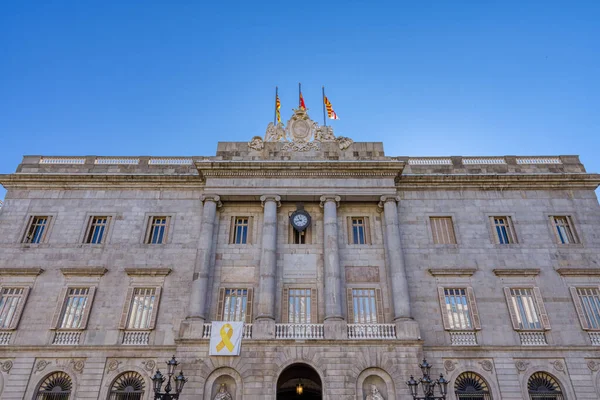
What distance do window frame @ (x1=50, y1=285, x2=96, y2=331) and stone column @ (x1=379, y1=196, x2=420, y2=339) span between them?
15751 millimetres

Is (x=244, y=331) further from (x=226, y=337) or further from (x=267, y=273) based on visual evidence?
(x=267, y=273)

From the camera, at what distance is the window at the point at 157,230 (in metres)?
23.8

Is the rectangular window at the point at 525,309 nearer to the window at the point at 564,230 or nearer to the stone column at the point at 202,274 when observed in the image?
the window at the point at 564,230

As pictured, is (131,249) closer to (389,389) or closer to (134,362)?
(134,362)

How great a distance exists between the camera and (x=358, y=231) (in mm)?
24000

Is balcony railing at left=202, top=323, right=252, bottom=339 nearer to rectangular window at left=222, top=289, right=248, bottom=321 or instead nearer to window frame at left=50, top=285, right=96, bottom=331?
rectangular window at left=222, top=289, right=248, bottom=321

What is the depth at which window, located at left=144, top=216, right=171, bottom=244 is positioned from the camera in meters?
23.8

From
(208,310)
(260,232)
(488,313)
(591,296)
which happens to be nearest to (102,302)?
(208,310)

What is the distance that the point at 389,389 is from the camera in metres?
18.8

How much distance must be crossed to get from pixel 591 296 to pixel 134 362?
939 inches

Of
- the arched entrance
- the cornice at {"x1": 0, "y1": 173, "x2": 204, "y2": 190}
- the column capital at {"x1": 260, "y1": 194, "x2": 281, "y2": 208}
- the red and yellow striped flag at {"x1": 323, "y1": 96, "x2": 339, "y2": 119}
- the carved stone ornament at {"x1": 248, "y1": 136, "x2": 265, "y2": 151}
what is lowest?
the arched entrance

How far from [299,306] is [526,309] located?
1189 centimetres

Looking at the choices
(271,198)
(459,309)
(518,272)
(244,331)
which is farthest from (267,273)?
(518,272)

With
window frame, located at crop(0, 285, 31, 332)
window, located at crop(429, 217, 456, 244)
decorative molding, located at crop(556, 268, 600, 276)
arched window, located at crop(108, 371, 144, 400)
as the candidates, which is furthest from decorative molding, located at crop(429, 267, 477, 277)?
window frame, located at crop(0, 285, 31, 332)
